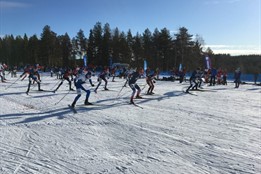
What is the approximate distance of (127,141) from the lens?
6949mm

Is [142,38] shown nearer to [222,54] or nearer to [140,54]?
[140,54]

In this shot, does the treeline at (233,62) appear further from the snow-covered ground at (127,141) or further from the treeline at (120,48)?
the snow-covered ground at (127,141)

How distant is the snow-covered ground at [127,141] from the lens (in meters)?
5.31

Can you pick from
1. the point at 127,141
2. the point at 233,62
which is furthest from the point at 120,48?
the point at 127,141

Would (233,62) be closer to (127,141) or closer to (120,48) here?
(120,48)

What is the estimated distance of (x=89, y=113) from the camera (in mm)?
10500

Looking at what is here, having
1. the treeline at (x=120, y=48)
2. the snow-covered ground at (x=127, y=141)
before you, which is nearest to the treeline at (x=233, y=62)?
the treeline at (x=120, y=48)

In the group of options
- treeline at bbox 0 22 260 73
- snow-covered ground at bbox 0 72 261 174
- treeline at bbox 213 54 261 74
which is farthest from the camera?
treeline at bbox 213 54 261 74

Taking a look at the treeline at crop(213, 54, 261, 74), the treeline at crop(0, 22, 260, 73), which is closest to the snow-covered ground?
the treeline at crop(0, 22, 260, 73)

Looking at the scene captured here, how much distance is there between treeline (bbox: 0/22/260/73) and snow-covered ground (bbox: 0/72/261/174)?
51.7 m

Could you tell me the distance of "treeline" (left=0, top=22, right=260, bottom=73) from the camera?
6347cm

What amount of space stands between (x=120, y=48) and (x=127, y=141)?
210 ft

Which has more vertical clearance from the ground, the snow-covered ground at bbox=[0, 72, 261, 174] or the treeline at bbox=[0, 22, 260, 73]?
the treeline at bbox=[0, 22, 260, 73]

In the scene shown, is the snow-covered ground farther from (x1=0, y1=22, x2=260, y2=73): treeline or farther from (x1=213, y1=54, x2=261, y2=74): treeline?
(x1=213, y1=54, x2=261, y2=74): treeline
